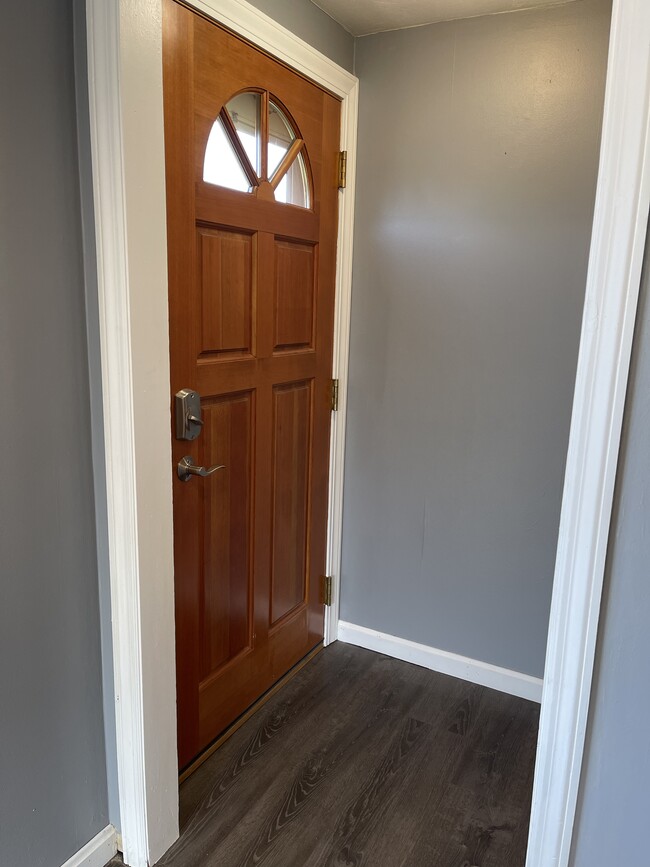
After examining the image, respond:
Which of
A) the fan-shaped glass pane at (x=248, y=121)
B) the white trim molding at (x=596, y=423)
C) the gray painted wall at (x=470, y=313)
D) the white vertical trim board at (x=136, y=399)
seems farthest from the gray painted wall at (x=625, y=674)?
the fan-shaped glass pane at (x=248, y=121)

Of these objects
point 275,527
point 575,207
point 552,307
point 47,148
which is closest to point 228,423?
point 275,527

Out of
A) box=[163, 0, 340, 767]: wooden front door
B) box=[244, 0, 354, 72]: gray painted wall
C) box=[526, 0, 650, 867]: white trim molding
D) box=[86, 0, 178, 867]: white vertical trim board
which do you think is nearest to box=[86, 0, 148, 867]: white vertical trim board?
box=[86, 0, 178, 867]: white vertical trim board

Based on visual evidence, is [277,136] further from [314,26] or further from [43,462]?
[43,462]

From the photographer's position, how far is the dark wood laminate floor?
1622 millimetres

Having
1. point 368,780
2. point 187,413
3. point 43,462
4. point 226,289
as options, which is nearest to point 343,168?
point 226,289

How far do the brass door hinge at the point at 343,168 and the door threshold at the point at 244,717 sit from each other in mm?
1710

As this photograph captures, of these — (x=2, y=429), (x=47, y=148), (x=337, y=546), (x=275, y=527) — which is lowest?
(x=337, y=546)

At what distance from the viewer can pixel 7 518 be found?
122cm

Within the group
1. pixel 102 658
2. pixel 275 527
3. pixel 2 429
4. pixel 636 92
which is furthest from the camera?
pixel 275 527

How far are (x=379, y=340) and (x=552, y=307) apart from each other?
0.60 m

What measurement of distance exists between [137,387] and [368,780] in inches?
51.7

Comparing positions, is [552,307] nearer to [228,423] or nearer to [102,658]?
[228,423]

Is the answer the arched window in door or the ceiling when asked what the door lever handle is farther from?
the ceiling

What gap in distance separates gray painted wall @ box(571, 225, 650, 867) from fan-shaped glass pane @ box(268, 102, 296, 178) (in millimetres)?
1310
